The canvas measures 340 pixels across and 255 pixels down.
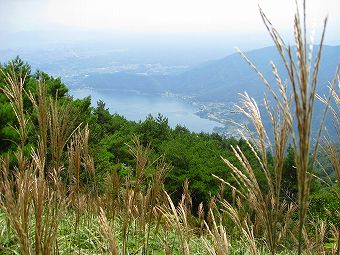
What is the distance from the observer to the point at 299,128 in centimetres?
86

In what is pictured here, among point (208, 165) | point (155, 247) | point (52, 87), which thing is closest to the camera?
point (155, 247)

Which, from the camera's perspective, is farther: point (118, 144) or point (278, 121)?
point (118, 144)

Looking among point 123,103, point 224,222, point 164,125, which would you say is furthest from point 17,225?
point 123,103

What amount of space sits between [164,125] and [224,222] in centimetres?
2530

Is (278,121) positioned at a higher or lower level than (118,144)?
higher

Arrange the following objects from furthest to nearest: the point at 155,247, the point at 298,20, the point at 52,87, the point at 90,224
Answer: the point at 52,87 → the point at 90,224 → the point at 155,247 → the point at 298,20

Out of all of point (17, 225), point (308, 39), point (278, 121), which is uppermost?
point (308, 39)

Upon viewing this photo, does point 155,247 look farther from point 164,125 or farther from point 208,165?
point 164,125

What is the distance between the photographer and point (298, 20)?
2.74ft

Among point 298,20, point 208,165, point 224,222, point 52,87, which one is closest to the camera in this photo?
point 298,20

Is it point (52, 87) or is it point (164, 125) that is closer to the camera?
point (52, 87)

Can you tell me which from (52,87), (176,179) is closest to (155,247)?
(52,87)

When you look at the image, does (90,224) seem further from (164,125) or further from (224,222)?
(164,125)

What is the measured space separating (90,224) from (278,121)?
9.04 ft
